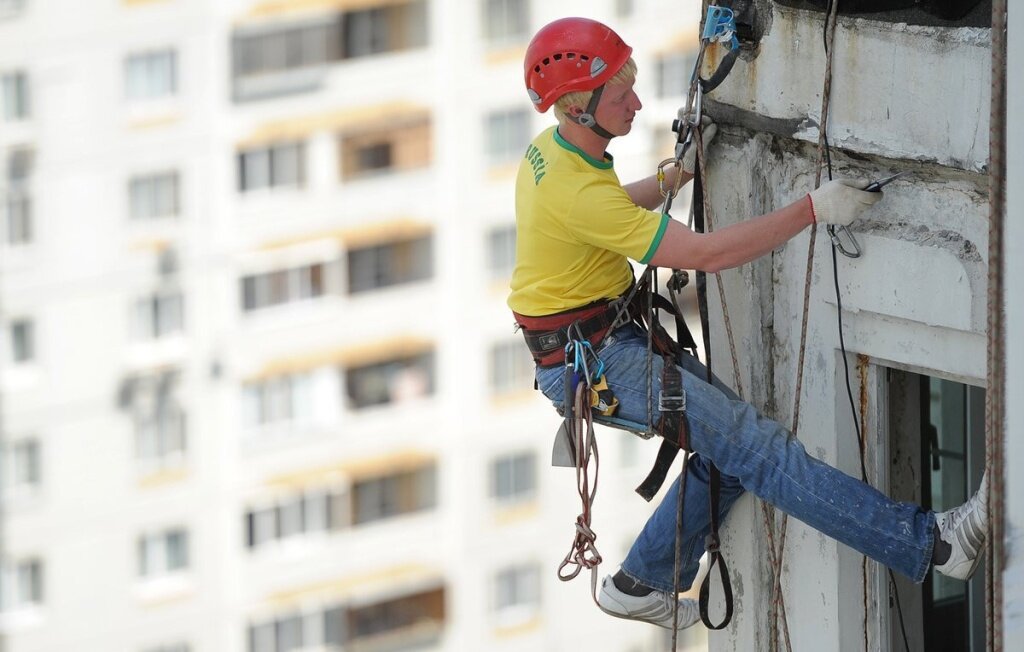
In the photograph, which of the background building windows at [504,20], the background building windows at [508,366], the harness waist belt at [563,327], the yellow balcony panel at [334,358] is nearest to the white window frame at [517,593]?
the background building windows at [508,366]

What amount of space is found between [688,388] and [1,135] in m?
26.3

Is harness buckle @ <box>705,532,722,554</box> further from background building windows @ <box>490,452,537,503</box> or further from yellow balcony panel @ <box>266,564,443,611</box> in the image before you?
yellow balcony panel @ <box>266,564,443,611</box>

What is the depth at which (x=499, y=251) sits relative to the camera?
116 feet

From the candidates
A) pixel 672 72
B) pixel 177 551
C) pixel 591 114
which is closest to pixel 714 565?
pixel 591 114

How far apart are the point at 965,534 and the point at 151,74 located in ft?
90.0

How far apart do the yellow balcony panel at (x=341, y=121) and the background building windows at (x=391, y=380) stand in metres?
4.46

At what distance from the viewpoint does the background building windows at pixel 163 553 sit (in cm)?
3453

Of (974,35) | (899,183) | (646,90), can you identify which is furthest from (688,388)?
(646,90)

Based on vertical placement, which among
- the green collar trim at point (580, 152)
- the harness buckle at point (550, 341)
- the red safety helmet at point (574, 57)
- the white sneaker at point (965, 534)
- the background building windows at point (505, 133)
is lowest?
the background building windows at point (505, 133)

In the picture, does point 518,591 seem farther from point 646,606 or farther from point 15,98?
point 646,606

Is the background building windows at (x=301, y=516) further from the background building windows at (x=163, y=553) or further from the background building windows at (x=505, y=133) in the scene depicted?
the background building windows at (x=505, y=133)

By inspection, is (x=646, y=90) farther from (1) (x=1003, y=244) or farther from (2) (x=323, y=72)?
(1) (x=1003, y=244)

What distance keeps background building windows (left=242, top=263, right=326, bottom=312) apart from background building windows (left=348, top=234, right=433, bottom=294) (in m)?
0.62

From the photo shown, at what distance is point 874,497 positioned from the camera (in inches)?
261
